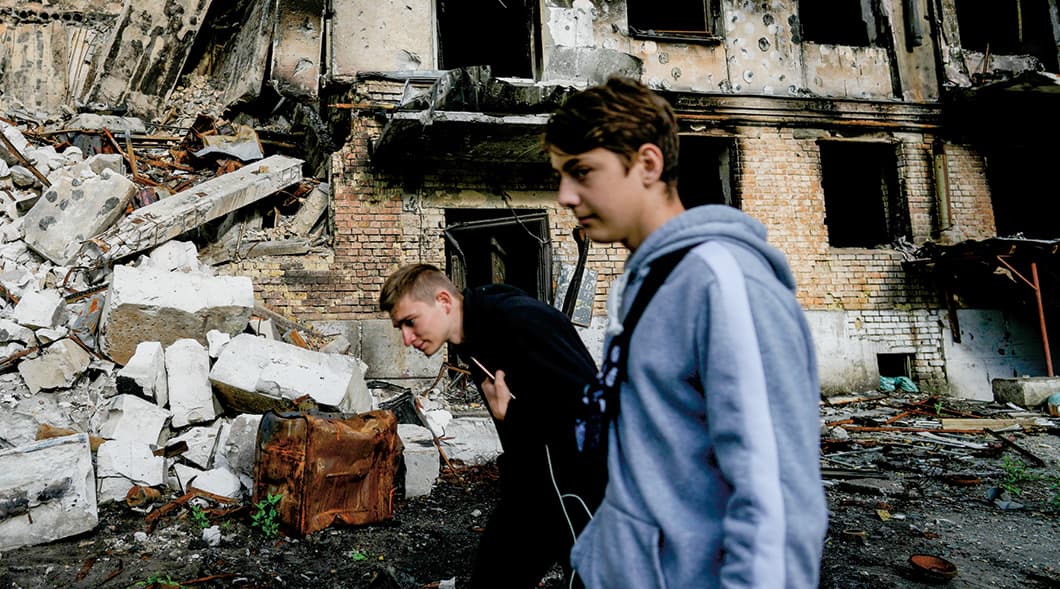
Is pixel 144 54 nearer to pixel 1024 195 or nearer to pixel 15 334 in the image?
pixel 15 334

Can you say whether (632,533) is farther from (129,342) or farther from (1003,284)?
(1003,284)

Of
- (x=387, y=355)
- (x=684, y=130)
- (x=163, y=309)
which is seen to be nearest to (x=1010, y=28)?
(x=684, y=130)

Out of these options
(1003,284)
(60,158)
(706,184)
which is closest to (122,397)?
(60,158)

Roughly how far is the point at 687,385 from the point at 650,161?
436 mm

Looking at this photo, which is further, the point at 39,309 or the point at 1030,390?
the point at 1030,390

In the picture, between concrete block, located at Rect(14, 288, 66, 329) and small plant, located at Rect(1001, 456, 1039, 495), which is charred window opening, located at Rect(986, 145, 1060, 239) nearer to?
small plant, located at Rect(1001, 456, 1039, 495)

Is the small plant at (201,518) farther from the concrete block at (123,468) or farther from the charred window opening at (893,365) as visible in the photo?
the charred window opening at (893,365)

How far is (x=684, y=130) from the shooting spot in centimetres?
875

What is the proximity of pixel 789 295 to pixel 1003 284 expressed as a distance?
10531mm

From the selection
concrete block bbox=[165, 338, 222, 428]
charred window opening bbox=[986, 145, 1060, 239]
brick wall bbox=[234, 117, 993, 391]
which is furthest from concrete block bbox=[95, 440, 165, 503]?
charred window opening bbox=[986, 145, 1060, 239]

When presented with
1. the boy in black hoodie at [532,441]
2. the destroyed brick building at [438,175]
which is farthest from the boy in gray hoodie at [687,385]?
the destroyed brick building at [438,175]

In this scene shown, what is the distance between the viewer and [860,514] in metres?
4.45

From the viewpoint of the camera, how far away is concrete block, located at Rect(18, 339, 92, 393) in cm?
536

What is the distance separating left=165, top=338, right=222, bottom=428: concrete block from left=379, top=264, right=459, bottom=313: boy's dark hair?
3.67 m
